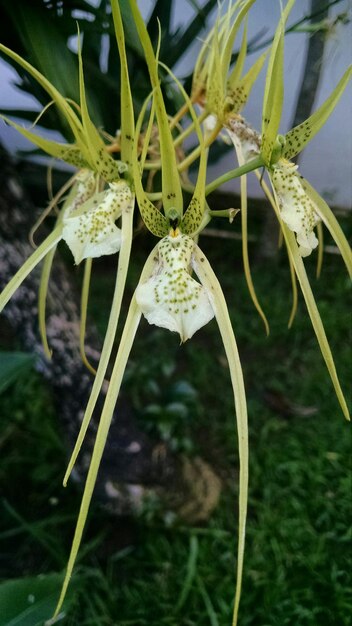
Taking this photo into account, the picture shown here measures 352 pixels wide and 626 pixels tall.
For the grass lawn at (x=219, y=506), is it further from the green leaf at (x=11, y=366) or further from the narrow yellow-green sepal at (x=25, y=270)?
the narrow yellow-green sepal at (x=25, y=270)

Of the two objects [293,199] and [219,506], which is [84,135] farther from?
[219,506]

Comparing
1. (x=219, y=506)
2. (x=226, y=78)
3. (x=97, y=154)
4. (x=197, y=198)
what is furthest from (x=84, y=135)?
(x=219, y=506)

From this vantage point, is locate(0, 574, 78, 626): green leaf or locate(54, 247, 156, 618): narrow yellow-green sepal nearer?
locate(54, 247, 156, 618): narrow yellow-green sepal

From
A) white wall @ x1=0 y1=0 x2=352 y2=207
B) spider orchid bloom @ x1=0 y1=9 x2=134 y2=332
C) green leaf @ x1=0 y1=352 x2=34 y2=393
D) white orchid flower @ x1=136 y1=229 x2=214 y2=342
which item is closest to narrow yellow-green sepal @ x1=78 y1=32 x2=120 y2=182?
spider orchid bloom @ x1=0 y1=9 x2=134 y2=332

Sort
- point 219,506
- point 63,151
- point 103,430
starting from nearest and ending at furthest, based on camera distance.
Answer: point 103,430
point 63,151
point 219,506

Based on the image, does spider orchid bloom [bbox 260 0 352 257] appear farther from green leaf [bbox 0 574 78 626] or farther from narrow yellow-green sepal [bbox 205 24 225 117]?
green leaf [bbox 0 574 78 626]

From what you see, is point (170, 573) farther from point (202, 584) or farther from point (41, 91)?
point (41, 91)

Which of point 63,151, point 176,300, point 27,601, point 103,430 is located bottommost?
point 27,601

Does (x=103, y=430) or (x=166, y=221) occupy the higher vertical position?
(x=166, y=221)
